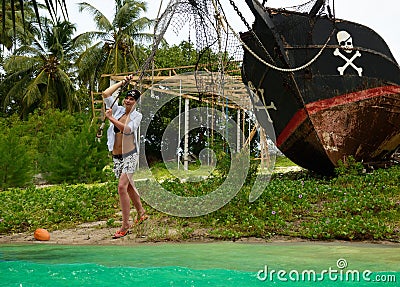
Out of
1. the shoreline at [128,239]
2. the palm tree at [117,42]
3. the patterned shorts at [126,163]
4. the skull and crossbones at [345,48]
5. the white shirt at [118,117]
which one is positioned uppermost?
the palm tree at [117,42]

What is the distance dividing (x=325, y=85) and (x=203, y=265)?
6.43 meters

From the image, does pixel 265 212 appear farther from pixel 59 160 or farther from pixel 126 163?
pixel 59 160

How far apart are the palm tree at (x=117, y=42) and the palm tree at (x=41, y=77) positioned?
1406 millimetres

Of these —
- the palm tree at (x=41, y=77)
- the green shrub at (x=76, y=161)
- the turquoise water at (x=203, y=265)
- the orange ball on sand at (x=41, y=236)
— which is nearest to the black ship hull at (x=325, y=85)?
the turquoise water at (x=203, y=265)

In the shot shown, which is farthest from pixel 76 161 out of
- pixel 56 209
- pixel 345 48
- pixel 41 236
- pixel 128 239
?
pixel 128 239

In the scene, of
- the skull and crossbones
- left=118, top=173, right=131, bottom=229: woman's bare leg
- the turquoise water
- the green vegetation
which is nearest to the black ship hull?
the skull and crossbones

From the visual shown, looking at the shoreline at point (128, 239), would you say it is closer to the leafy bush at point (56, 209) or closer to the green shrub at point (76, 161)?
the leafy bush at point (56, 209)

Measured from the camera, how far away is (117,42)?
26.5m

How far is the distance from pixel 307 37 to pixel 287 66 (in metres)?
0.76

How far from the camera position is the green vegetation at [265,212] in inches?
229

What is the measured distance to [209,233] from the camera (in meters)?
5.95

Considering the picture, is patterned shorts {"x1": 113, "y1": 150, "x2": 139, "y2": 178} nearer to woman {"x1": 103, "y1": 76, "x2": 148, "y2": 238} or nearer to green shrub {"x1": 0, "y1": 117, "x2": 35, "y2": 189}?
woman {"x1": 103, "y1": 76, "x2": 148, "y2": 238}

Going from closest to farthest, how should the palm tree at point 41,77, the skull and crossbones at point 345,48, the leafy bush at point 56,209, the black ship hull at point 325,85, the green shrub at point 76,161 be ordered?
the leafy bush at point 56,209 < the black ship hull at point 325,85 < the skull and crossbones at point 345,48 < the green shrub at point 76,161 < the palm tree at point 41,77

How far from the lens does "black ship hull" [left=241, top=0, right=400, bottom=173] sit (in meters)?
9.62
